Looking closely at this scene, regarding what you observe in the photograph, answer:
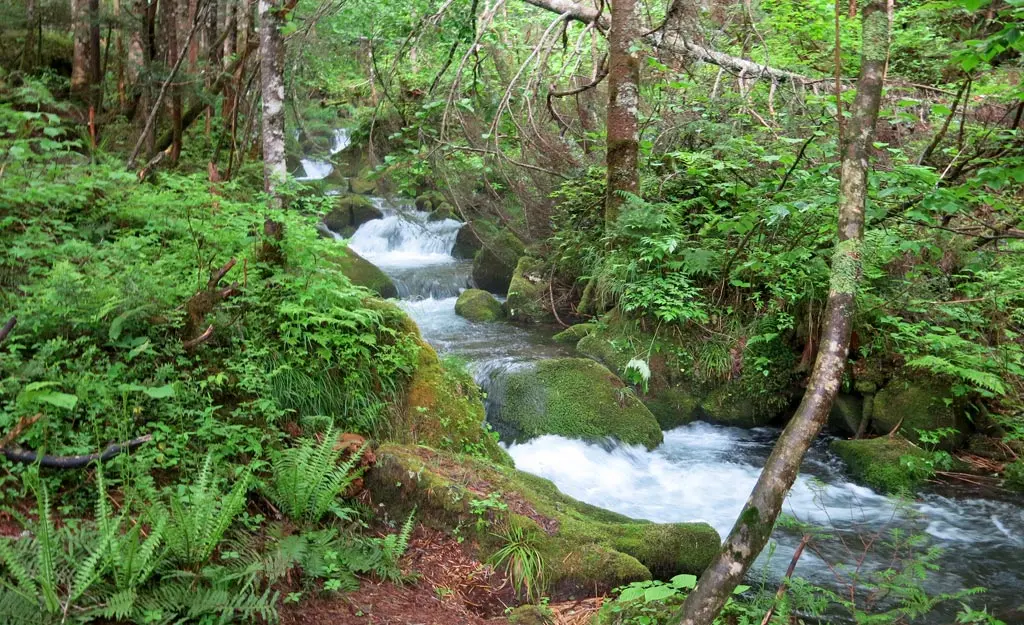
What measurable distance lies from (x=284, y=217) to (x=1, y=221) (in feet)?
7.62

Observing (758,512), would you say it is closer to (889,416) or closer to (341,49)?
(889,416)

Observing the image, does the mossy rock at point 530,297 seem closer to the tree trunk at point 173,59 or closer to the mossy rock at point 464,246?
the mossy rock at point 464,246

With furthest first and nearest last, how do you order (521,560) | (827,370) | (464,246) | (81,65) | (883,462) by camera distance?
(464,246)
(81,65)
(883,462)
(521,560)
(827,370)

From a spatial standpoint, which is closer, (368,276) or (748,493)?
(748,493)

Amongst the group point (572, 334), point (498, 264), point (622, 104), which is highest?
point (622, 104)

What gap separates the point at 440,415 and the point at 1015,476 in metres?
6.52

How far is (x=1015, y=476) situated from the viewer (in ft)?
23.4

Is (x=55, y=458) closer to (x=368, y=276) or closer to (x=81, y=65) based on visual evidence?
(x=81, y=65)

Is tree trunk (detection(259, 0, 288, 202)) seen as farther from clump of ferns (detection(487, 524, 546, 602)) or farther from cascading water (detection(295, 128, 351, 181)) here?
cascading water (detection(295, 128, 351, 181))

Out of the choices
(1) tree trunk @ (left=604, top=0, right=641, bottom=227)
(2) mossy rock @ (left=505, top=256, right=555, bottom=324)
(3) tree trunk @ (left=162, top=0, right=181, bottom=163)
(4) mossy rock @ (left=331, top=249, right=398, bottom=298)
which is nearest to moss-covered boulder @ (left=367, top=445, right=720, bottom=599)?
(1) tree trunk @ (left=604, top=0, right=641, bottom=227)

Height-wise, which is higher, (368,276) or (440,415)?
(368,276)

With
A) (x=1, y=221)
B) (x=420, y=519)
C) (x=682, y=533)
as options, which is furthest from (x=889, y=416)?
(x=1, y=221)

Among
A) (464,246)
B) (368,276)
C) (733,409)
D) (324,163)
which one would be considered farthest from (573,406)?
(324,163)

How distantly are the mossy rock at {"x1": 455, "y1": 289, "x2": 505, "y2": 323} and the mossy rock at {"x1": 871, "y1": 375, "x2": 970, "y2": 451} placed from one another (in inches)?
269
